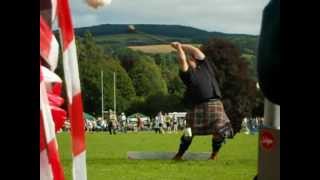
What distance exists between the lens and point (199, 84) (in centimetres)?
261

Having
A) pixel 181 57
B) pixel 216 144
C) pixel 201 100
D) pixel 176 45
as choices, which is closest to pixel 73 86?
pixel 176 45

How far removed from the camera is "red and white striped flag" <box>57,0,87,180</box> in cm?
82

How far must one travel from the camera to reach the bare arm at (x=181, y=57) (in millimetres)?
1896

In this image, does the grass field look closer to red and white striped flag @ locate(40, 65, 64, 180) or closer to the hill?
the hill

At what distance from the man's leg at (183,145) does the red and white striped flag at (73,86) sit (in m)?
1.83

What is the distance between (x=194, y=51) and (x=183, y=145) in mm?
885

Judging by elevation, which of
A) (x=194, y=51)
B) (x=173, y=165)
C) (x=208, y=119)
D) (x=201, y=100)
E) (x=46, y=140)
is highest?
(x=194, y=51)

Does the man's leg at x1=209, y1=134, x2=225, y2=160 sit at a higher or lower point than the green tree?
lower

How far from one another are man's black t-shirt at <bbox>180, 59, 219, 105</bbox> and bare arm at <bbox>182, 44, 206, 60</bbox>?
44 millimetres

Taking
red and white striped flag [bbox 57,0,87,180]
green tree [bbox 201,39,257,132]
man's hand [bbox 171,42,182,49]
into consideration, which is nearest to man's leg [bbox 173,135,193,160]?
green tree [bbox 201,39,257,132]

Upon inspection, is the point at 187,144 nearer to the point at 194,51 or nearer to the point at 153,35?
the point at 194,51
